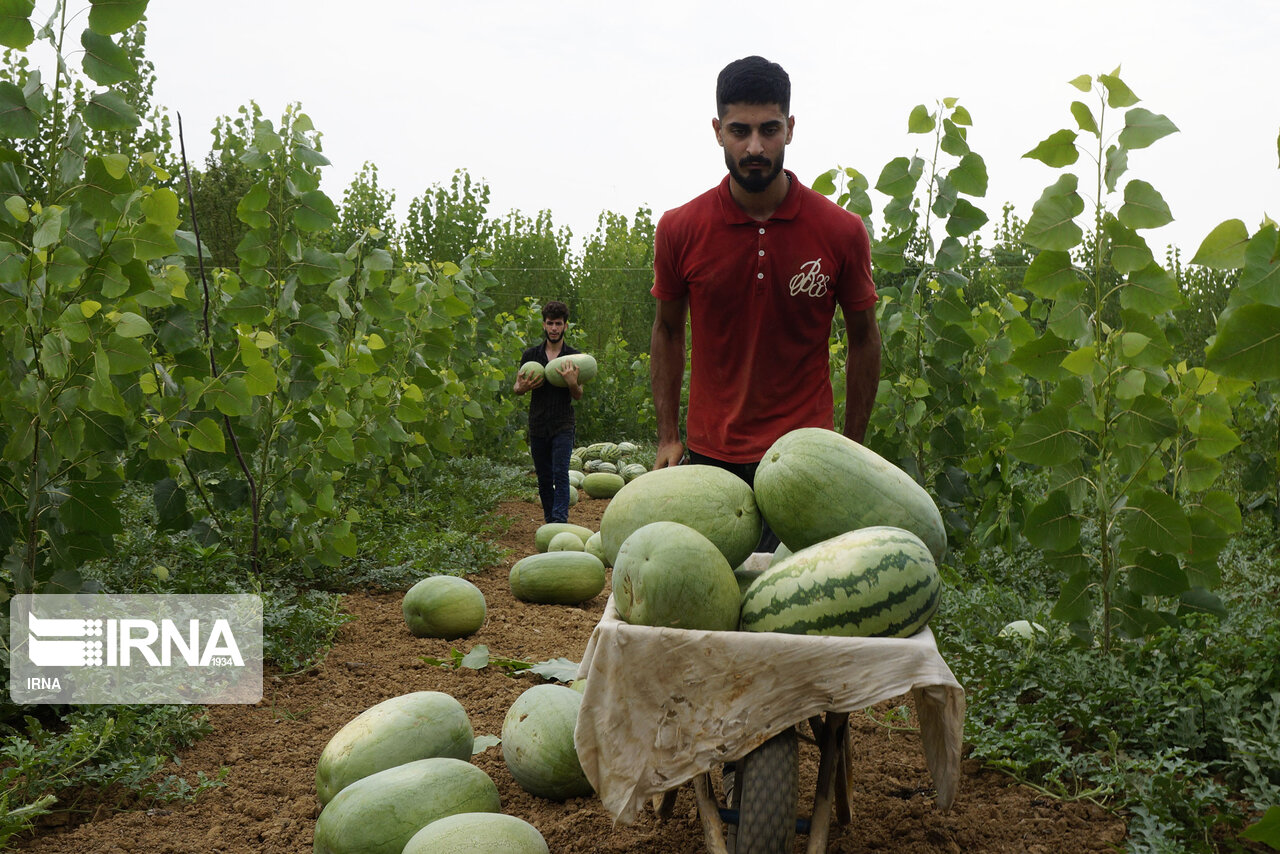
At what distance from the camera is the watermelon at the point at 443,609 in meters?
5.54

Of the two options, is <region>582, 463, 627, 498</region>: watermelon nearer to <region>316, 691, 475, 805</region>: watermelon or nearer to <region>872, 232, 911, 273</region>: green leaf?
<region>872, 232, 911, 273</region>: green leaf

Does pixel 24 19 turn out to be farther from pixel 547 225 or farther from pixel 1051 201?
pixel 547 225

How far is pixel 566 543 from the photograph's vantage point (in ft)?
25.4

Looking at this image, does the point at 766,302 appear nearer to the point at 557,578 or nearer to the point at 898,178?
the point at 898,178

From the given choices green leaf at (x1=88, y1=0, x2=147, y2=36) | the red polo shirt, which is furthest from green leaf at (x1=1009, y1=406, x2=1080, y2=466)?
green leaf at (x1=88, y1=0, x2=147, y2=36)

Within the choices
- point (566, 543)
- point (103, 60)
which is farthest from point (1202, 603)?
point (566, 543)

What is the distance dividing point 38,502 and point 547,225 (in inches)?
884

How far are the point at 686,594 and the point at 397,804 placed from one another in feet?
4.16

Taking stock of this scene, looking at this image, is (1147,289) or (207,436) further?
(207,436)

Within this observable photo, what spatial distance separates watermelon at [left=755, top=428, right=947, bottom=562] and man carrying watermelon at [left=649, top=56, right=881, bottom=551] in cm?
112

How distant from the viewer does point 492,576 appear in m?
7.66

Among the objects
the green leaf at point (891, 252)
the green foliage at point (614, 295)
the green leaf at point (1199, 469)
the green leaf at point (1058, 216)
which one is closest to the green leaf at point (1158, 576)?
the green leaf at point (1199, 469)

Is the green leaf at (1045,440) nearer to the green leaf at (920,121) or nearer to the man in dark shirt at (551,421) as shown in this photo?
the green leaf at (920,121)

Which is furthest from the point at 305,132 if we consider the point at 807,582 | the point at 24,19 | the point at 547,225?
the point at 547,225
